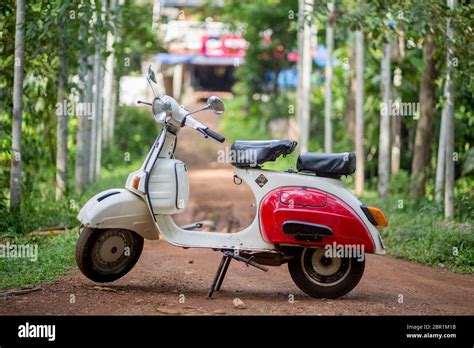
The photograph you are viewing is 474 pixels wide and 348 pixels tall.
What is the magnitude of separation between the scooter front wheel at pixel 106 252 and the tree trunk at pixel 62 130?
563 centimetres

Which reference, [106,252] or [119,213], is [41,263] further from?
[119,213]

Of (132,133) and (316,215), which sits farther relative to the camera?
(132,133)

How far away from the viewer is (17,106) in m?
11.0

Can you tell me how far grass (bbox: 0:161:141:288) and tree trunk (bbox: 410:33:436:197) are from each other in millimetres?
5728

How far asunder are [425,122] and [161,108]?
338 inches

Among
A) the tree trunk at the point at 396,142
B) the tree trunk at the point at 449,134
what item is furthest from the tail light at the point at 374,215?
the tree trunk at the point at 396,142

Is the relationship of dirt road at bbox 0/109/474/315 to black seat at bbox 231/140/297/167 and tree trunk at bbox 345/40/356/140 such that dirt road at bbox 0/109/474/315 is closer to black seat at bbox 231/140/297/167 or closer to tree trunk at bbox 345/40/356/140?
black seat at bbox 231/140/297/167

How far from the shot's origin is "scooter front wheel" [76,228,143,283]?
7367 millimetres

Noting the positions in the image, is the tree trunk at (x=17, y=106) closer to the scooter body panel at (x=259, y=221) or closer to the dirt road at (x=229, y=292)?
the dirt road at (x=229, y=292)

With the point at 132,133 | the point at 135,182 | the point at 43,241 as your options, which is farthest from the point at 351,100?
the point at 135,182

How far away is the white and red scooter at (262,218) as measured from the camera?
287 inches
